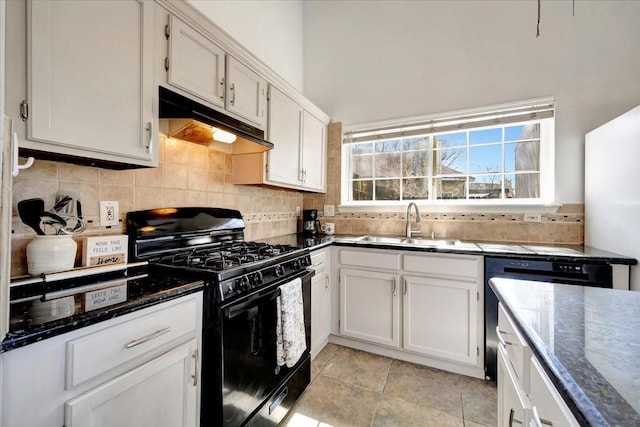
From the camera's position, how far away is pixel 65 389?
0.71 meters

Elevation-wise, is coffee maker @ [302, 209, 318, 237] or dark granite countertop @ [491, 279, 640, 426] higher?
coffee maker @ [302, 209, 318, 237]

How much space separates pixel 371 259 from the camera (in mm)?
2201

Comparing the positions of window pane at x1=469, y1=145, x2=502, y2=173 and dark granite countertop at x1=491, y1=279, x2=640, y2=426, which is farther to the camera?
window pane at x1=469, y1=145, x2=502, y2=173

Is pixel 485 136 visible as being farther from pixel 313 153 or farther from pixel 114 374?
pixel 114 374

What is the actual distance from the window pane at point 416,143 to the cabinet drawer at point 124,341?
250 centimetres

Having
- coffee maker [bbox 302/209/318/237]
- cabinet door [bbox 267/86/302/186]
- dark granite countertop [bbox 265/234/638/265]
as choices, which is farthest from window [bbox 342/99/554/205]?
cabinet door [bbox 267/86/302/186]

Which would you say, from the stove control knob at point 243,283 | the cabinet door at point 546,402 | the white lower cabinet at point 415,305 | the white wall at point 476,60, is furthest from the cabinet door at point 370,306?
the white wall at point 476,60

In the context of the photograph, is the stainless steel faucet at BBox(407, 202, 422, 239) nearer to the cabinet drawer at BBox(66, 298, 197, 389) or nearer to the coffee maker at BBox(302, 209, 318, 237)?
the coffee maker at BBox(302, 209, 318, 237)

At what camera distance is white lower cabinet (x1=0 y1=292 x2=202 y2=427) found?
64 cm

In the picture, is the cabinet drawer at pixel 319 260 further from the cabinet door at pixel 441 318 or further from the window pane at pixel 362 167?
the window pane at pixel 362 167

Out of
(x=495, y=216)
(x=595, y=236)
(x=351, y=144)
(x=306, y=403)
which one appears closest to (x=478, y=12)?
(x=351, y=144)

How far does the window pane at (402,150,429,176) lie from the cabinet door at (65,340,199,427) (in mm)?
2460

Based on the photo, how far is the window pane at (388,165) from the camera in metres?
2.88

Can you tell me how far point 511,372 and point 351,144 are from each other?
2.52 m
